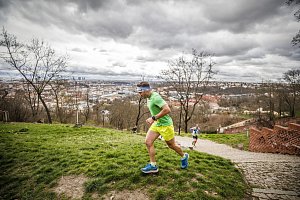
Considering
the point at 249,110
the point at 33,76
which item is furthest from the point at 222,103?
the point at 33,76

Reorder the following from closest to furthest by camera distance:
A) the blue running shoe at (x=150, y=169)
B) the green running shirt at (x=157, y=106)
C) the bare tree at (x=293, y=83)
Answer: the green running shirt at (x=157, y=106)
the blue running shoe at (x=150, y=169)
the bare tree at (x=293, y=83)

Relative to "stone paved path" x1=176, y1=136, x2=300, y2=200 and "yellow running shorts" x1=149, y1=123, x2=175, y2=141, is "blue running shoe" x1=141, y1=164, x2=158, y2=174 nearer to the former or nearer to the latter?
"yellow running shorts" x1=149, y1=123, x2=175, y2=141

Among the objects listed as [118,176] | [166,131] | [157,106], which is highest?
[157,106]

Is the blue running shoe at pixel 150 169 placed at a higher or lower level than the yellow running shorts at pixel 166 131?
lower

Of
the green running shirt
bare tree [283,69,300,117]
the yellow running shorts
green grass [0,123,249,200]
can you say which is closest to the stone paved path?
green grass [0,123,249,200]

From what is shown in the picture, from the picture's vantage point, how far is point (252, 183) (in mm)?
4734

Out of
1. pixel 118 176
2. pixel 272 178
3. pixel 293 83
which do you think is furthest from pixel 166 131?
pixel 293 83

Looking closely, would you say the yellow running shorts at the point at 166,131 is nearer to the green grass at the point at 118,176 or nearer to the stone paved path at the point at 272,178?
the green grass at the point at 118,176

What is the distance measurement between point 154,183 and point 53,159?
397 centimetres

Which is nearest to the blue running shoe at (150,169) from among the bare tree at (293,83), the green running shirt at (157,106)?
the green running shirt at (157,106)

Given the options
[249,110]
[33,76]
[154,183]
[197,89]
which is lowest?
[249,110]

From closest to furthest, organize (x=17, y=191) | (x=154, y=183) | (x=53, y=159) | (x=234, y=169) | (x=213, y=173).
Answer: (x=154, y=183) → (x=17, y=191) → (x=213, y=173) → (x=234, y=169) → (x=53, y=159)

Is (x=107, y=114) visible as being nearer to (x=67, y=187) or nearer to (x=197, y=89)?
(x=197, y=89)

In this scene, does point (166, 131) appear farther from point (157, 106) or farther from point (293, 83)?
point (293, 83)
